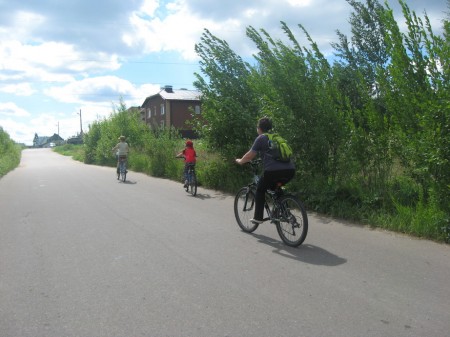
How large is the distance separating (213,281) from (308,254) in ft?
5.29

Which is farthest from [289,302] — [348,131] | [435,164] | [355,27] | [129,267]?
[355,27]

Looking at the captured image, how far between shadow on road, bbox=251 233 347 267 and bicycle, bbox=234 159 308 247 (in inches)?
4.7

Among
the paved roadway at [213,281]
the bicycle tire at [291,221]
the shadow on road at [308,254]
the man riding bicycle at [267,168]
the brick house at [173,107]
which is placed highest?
the brick house at [173,107]

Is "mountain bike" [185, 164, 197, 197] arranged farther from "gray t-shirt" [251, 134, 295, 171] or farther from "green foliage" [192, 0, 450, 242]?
"gray t-shirt" [251, 134, 295, 171]

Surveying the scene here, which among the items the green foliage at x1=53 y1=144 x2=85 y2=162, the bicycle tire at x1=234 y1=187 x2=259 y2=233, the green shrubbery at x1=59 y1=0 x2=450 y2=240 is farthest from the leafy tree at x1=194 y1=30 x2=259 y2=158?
the green foliage at x1=53 y1=144 x2=85 y2=162

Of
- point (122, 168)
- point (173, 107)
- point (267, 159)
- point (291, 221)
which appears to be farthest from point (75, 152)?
point (291, 221)

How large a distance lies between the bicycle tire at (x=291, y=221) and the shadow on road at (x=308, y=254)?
0.39ft

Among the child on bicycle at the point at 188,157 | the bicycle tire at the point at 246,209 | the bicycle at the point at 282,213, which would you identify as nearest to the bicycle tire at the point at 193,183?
the child on bicycle at the point at 188,157

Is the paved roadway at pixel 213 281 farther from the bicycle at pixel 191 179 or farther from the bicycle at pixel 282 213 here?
the bicycle at pixel 191 179

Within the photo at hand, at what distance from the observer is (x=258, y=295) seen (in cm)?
425

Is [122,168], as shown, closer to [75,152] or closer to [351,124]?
[351,124]

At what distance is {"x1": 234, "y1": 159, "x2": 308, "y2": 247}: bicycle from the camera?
5.98m

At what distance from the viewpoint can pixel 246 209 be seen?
7.22 m

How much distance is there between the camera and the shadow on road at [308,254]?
17.5ft
